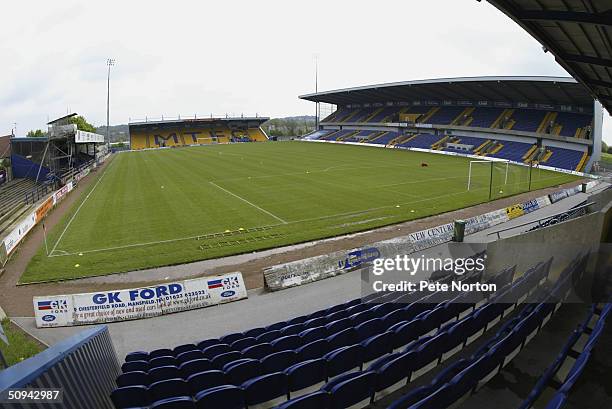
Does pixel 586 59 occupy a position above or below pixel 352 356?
above

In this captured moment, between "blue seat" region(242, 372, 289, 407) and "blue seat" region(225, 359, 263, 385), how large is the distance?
1.73 ft

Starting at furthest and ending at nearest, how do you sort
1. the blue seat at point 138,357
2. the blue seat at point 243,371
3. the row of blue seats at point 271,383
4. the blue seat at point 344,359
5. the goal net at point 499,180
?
the goal net at point 499,180 → the blue seat at point 138,357 → the blue seat at point 344,359 → the blue seat at point 243,371 → the row of blue seats at point 271,383

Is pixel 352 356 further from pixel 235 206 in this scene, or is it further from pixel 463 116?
pixel 463 116

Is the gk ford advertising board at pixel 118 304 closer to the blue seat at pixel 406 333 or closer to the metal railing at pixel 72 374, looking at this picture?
the metal railing at pixel 72 374

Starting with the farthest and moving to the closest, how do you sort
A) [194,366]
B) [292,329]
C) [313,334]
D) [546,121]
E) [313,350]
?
[546,121] → [292,329] → [313,334] → [313,350] → [194,366]

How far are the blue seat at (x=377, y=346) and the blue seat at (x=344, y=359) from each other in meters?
0.17

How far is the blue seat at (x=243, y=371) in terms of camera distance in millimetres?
6242

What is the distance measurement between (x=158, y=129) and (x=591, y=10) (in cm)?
11096

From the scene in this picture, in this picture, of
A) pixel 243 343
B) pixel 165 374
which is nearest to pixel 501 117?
pixel 243 343

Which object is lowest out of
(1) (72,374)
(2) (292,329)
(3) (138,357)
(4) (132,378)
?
(3) (138,357)

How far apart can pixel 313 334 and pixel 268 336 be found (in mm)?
1148

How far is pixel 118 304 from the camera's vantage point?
39.8ft

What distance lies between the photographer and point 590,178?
42.6 metres

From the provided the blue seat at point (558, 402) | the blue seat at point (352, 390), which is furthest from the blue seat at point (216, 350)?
the blue seat at point (558, 402)
